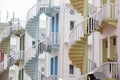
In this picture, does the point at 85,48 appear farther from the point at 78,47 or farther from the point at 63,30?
the point at 63,30

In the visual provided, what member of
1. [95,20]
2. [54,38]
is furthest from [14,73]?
[95,20]

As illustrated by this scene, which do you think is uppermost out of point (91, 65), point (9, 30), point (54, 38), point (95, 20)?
point (95, 20)

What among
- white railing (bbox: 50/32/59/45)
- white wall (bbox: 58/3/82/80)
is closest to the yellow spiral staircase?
white wall (bbox: 58/3/82/80)

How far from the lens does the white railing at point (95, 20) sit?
1758cm

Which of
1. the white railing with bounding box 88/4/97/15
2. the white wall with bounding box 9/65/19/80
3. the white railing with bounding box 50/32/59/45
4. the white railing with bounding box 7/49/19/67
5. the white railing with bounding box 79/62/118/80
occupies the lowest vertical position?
the white wall with bounding box 9/65/19/80

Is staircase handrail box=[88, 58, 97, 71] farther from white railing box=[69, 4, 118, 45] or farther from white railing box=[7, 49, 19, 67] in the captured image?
white railing box=[7, 49, 19, 67]

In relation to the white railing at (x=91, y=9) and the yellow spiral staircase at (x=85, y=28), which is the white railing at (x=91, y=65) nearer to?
the yellow spiral staircase at (x=85, y=28)

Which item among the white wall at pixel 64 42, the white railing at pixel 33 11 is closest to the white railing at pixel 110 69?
the white wall at pixel 64 42

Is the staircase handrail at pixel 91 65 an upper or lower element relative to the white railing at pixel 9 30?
lower

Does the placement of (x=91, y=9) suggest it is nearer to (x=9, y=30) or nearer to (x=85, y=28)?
(x=85, y=28)

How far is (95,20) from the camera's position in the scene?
18172mm

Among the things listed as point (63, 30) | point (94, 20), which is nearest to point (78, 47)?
point (94, 20)

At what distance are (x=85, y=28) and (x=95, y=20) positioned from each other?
24.5 inches

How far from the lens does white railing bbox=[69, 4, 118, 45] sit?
17578 millimetres
